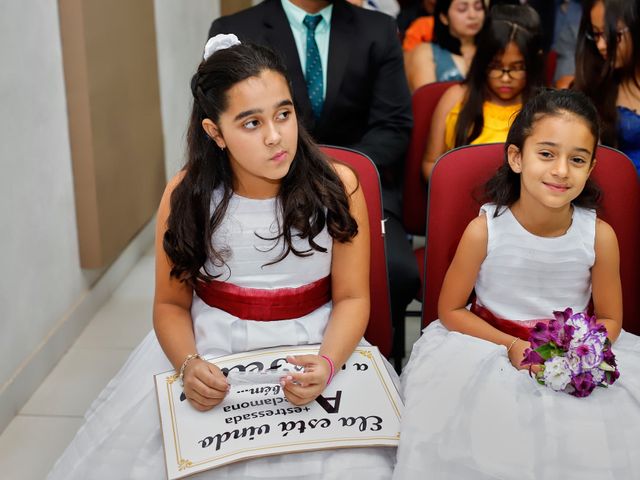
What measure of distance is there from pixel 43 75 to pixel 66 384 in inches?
37.4

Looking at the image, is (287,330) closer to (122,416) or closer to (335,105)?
(122,416)

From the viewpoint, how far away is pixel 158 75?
381cm

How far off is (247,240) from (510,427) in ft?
2.15

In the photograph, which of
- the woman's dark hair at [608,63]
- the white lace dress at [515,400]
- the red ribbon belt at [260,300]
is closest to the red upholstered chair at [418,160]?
the woman's dark hair at [608,63]

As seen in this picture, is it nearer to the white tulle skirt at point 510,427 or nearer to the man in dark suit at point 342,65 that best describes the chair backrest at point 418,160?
the man in dark suit at point 342,65

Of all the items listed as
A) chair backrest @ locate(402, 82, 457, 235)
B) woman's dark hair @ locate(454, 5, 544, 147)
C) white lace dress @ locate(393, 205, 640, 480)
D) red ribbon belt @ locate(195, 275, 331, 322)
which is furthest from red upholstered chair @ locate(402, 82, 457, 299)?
red ribbon belt @ locate(195, 275, 331, 322)

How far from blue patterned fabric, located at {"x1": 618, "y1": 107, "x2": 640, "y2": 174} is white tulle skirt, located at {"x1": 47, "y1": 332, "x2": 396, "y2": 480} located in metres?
1.38

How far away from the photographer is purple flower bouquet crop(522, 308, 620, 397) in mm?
1564

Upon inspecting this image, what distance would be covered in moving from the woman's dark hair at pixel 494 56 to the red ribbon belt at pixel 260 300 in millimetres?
978

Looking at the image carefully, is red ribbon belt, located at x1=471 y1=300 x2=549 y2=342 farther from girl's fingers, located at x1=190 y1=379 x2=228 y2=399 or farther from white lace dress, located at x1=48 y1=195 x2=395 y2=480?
girl's fingers, located at x1=190 y1=379 x2=228 y2=399

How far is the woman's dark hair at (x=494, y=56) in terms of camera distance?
266 centimetres

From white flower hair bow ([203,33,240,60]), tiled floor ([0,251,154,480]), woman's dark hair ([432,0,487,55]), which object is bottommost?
tiled floor ([0,251,154,480])

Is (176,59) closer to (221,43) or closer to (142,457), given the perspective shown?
(221,43)

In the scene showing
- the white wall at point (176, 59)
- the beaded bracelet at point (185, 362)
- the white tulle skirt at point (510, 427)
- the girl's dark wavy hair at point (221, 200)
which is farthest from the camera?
the white wall at point (176, 59)
